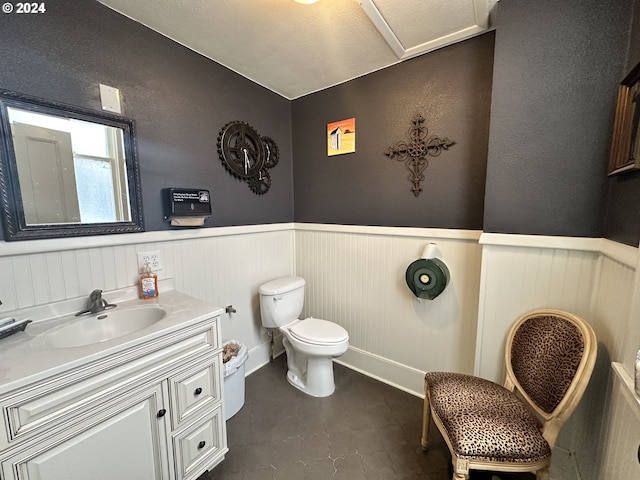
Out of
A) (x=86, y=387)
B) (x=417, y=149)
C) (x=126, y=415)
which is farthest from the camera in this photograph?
(x=417, y=149)

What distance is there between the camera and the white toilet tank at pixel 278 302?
1.93 m

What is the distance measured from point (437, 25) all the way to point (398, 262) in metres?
1.43

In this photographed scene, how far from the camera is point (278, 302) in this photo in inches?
76.8

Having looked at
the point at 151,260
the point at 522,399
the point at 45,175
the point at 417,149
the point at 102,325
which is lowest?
the point at 522,399

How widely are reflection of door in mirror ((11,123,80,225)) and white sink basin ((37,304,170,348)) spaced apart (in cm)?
48

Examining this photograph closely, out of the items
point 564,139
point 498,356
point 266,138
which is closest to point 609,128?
point 564,139

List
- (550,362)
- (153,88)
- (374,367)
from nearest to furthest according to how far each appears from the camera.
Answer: (550,362) → (153,88) → (374,367)

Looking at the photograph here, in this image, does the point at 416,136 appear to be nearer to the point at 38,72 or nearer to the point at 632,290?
the point at 632,290

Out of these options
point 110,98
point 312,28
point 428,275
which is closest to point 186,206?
point 110,98

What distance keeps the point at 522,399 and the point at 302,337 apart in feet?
4.05

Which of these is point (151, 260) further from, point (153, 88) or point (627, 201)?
point (627, 201)

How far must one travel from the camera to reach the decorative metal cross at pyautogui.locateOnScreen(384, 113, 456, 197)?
5.40 feet

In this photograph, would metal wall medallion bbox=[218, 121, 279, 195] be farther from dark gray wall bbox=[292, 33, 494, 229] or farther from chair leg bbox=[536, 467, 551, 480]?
chair leg bbox=[536, 467, 551, 480]

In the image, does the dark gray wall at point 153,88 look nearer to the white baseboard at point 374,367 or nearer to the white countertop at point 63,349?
the white countertop at point 63,349
